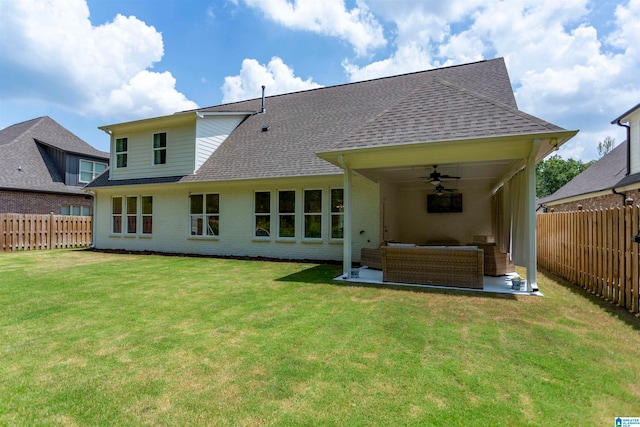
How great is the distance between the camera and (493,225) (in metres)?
12.1

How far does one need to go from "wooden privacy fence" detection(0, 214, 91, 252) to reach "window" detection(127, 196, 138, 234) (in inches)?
209

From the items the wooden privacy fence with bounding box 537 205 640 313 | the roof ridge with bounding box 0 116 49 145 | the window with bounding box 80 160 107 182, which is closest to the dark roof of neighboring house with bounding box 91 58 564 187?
the wooden privacy fence with bounding box 537 205 640 313

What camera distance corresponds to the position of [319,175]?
10422 mm

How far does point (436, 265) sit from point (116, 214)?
1470 cm

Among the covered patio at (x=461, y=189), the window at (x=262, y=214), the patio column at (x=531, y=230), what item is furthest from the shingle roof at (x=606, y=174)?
the window at (x=262, y=214)

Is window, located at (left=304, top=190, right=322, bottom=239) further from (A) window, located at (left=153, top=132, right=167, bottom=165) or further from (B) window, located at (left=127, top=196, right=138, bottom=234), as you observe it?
(B) window, located at (left=127, top=196, right=138, bottom=234)

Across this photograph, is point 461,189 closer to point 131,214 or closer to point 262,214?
point 262,214

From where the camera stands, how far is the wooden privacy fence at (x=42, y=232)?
48.7 feet

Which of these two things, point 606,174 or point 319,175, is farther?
point 606,174

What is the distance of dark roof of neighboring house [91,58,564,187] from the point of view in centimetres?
666

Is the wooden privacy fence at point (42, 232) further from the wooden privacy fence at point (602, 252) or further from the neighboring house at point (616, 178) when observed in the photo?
the neighboring house at point (616, 178)

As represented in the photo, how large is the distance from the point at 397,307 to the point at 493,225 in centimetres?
866

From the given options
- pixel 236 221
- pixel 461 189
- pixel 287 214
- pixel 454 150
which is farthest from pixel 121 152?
pixel 461 189

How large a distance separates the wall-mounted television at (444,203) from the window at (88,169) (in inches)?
848
